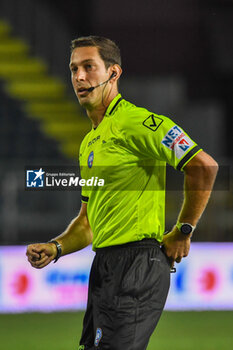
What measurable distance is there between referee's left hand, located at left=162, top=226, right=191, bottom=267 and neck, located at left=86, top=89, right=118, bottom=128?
0.49 meters

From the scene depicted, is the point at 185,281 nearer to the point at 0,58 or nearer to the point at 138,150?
the point at 138,150

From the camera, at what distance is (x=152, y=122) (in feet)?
8.45

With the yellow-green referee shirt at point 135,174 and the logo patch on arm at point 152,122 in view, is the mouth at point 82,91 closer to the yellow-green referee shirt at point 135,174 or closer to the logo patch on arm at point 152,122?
the yellow-green referee shirt at point 135,174

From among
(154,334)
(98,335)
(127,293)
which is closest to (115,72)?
(127,293)

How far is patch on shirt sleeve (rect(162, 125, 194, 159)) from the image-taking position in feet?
8.31

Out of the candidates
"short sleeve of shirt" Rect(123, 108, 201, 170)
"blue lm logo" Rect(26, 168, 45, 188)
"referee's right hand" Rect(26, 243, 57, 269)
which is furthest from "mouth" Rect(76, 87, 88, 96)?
"blue lm logo" Rect(26, 168, 45, 188)

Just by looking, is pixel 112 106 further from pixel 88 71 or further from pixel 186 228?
pixel 186 228

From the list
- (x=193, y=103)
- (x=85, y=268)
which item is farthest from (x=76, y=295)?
(x=193, y=103)

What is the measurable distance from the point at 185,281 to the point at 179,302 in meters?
0.18

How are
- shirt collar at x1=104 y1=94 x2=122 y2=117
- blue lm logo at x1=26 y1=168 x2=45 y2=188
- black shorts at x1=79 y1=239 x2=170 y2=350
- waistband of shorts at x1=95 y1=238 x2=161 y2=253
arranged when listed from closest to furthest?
black shorts at x1=79 y1=239 x2=170 y2=350 < waistband of shorts at x1=95 y1=238 x2=161 y2=253 < shirt collar at x1=104 y1=94 x2=122 y2=117 < blue lm logo at x1=26 y1=168 x2=45 y2=188

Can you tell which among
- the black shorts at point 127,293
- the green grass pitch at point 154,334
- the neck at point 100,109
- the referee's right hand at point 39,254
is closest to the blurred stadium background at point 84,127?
the green grass pitch at point 154,334

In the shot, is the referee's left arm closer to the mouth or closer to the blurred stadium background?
the mouth

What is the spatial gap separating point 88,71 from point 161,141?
457 millimetres

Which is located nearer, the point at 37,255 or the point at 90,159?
the point at 37,255
